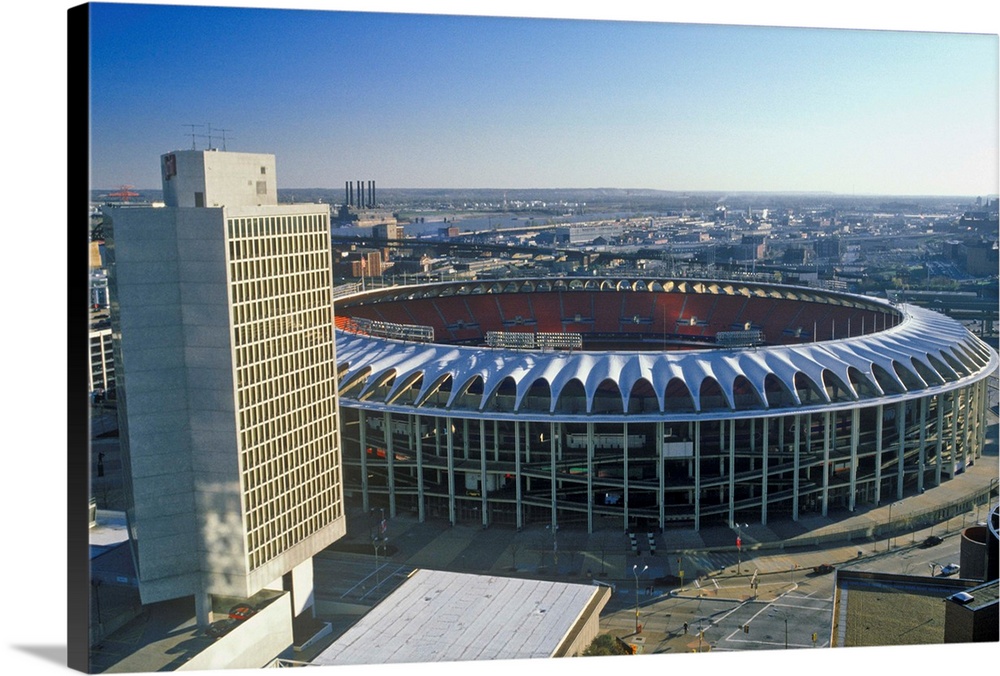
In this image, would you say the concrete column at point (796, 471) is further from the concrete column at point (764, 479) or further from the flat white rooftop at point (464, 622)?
the flat white rooftop at point (464, 622)

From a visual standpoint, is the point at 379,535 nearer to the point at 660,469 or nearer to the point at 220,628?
the point at 660,469

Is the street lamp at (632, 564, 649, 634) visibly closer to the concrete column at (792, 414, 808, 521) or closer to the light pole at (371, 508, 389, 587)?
the concrete column at (792, 414, 808, 521)

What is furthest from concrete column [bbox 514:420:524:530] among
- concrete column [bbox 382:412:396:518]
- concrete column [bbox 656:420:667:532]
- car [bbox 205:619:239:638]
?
car [bbox 205:619:239:638]

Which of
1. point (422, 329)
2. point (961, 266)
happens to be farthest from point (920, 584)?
point (961, 266)

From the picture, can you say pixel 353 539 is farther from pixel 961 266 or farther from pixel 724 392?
pixel 961 266

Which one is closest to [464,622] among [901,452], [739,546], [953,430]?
[739,546]
